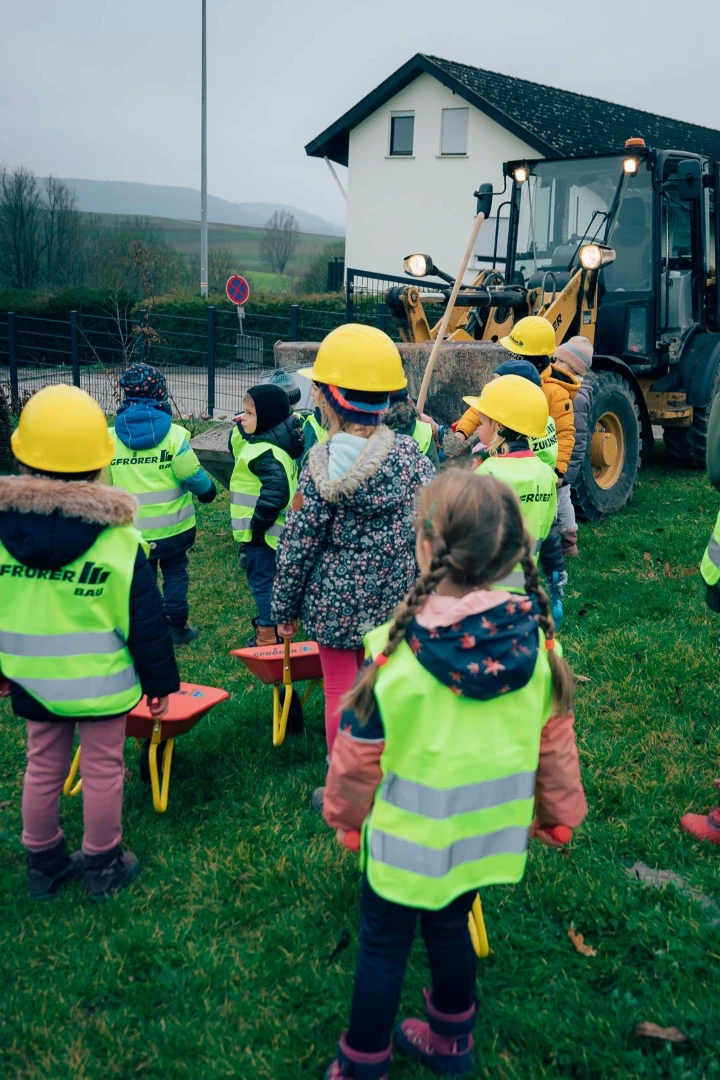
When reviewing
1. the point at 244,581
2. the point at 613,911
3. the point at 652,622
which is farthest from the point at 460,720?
the point at 244,581

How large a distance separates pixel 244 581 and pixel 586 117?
24.4 meters

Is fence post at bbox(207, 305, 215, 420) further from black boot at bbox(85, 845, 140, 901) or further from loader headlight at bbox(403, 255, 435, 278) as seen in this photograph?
black boot at bbox(85, 845, 140, 901)

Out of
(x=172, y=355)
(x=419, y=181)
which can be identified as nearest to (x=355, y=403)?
(x=172, y=355)

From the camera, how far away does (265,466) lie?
5277 mm

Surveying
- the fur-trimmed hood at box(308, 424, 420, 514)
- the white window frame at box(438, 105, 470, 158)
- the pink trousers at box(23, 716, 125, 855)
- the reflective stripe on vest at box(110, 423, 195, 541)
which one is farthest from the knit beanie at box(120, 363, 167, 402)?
the white window frame at box(438, 105, 470, 158)

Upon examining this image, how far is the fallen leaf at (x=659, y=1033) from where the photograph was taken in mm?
2719

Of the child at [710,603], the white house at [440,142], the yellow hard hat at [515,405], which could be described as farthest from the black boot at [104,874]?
the white house at [440,142]

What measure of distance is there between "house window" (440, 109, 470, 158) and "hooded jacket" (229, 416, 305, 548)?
80.6 ft

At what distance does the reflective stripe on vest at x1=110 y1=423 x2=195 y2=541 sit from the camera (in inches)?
214

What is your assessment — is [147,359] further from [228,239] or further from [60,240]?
[228,239]

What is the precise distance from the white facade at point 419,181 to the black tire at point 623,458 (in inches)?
741

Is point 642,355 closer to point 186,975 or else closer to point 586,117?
point 186,975

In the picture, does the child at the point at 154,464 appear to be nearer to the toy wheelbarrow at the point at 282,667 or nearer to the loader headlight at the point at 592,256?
the toy wheelbarrow at the point at 282,667

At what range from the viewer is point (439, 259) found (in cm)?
2828
